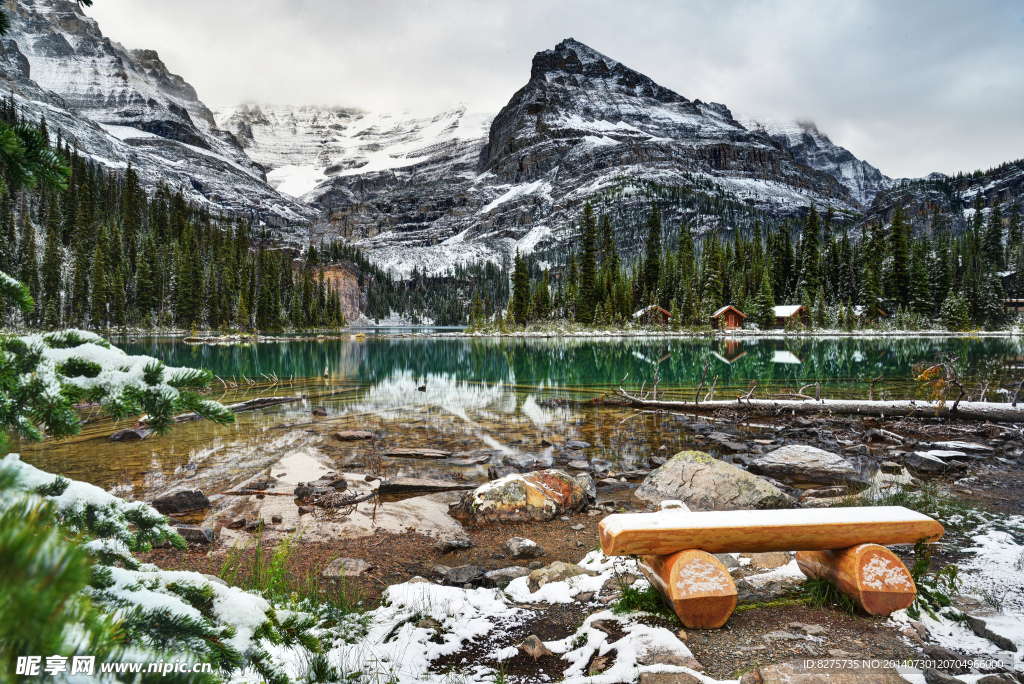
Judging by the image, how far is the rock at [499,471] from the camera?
32.0ft

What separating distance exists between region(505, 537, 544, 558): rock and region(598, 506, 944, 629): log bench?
222 cm

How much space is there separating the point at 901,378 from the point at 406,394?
22055mm

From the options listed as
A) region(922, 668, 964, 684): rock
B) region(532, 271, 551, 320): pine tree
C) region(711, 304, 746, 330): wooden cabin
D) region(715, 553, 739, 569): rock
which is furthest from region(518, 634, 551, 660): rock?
region(532, 271, 551, 320): pine tree

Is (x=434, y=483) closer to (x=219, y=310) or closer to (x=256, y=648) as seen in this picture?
(x=256, y=648)

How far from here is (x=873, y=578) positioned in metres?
3.78

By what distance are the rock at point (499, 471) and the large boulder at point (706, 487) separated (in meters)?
2.69

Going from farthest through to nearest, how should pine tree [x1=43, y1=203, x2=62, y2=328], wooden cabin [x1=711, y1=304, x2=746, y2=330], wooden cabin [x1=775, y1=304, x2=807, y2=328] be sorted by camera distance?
wooden cabin [x1=711, y1=304, x2=746, y2=330] → wooden cabin [x1=775, y1=304, x2=807, y2=328] → pine tree [x1=43, y1=203, x2=62, y2=328]

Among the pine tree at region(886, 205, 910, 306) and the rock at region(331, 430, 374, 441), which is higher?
the pine tree at region(886, 205, 910, 306)

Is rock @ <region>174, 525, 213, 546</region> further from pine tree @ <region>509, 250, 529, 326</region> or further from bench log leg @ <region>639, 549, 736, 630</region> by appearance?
pine tree @ <region>509, 250, 529, 326</region>

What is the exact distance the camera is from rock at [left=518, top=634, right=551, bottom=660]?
3503 millimetres

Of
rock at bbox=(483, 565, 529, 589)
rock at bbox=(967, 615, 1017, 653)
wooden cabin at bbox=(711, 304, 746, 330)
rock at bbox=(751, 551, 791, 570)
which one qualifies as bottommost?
rock at bbox=(483, 565, 529, 589)

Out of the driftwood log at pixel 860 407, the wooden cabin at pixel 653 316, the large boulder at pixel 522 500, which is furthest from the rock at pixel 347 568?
the wooden cabin at pixel 653 316

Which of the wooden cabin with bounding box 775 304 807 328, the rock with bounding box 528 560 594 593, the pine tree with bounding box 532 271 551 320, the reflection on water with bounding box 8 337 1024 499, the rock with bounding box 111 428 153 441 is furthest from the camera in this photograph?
the pine tree with bounding box 532 271 551 320

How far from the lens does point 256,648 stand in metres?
1.67
